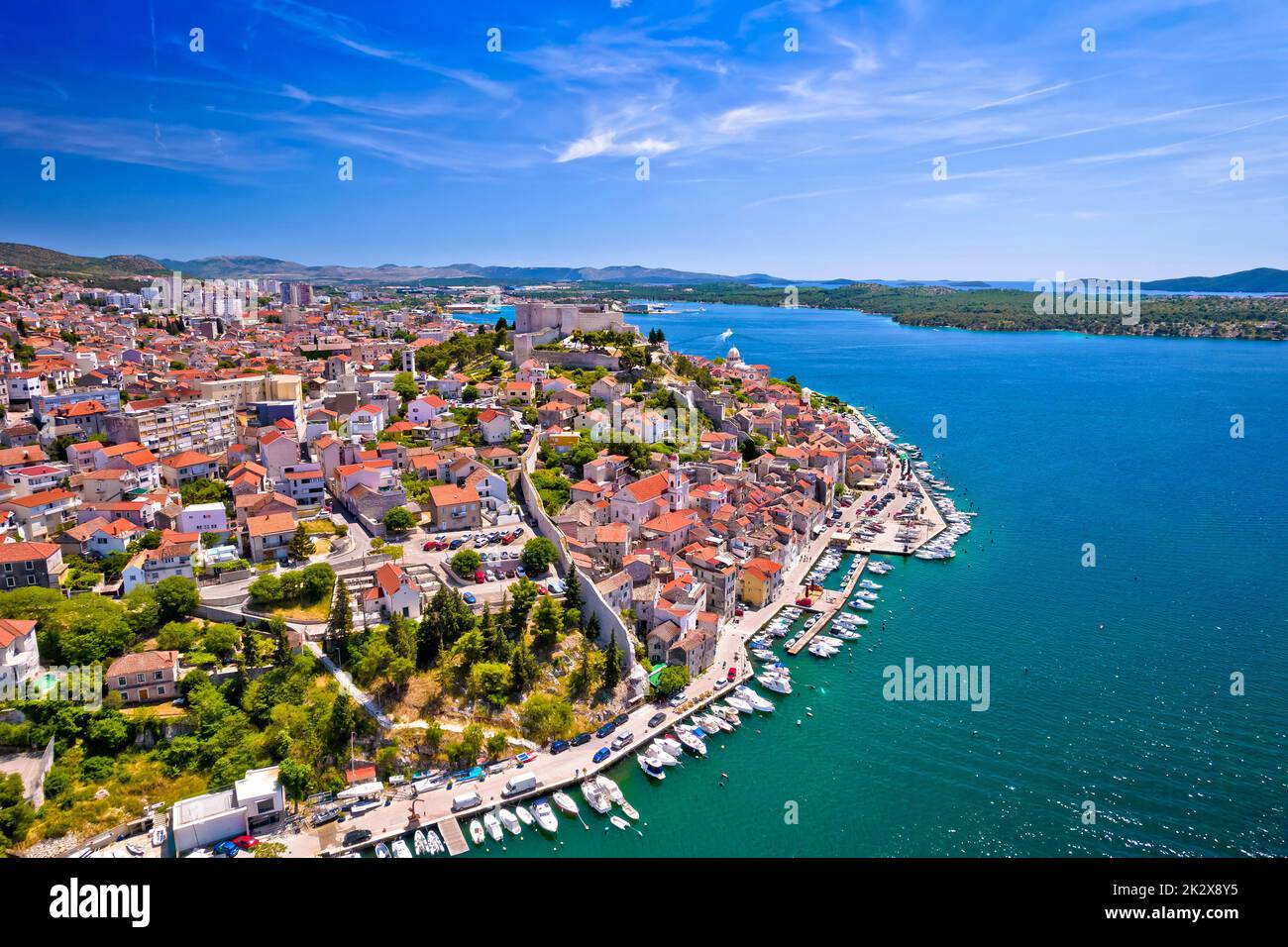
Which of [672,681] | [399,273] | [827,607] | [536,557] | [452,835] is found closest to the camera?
[452,835]

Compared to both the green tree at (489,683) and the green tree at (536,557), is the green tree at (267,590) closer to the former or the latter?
the green tree at (489,683)

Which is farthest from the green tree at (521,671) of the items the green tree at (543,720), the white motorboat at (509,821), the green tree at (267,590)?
the green tree at (267,590)

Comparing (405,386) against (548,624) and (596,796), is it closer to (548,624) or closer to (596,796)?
(548,624)

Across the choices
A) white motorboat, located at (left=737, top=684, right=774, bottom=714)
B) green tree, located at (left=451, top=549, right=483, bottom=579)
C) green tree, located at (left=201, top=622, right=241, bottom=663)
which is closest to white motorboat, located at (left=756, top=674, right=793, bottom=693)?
white motorboat, located at (left=737, top=684, right=774, bottom=714)

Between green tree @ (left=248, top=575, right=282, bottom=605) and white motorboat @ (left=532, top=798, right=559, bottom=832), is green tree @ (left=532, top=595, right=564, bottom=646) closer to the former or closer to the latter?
white motorboat @ (left=532, top=798, right=559, bottom=832)

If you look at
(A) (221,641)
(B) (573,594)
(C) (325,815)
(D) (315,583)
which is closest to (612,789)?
(C) (325,815)

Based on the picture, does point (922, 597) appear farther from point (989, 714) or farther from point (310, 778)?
point (310, 778)
